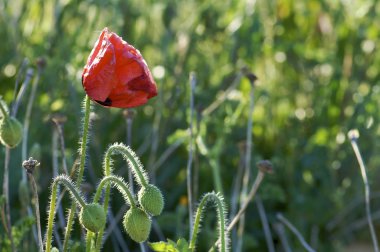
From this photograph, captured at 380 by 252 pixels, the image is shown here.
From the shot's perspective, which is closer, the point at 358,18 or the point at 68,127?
the point at 68,127

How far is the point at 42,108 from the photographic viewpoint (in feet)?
8.10

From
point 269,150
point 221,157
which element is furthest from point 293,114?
point 221,157

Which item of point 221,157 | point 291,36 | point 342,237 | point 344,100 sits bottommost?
point 342,237

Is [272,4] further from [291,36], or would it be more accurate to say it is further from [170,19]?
[170,19]

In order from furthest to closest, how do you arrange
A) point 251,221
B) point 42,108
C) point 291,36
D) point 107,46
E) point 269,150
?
point 291,36 → point 269,150 → point 251,221 → point 42,108 → point 107,46

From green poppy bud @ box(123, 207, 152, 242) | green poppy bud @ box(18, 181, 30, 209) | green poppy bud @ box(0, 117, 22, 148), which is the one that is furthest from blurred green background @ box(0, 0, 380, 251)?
green poppy bud @ box(123, 207, 152, 242)

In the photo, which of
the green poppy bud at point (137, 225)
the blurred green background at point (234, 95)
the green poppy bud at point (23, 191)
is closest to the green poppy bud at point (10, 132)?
the green poppy bud at point (23, 191)

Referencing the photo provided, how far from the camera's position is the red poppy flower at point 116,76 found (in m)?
1.29

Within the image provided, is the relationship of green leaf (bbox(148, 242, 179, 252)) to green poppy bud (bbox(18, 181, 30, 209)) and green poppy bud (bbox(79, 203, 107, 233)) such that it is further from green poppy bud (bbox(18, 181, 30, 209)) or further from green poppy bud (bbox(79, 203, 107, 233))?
green poppy bud (bbox(18, 181, 30, 209))

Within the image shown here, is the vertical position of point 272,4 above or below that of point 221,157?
above

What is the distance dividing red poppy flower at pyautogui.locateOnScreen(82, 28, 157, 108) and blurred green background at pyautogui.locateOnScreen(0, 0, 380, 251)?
1.03 meters

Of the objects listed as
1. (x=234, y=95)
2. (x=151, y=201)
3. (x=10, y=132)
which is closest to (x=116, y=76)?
(x=151, y=201)

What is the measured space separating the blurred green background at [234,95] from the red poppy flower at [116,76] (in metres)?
1.03

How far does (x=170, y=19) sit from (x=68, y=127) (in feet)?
1.81
